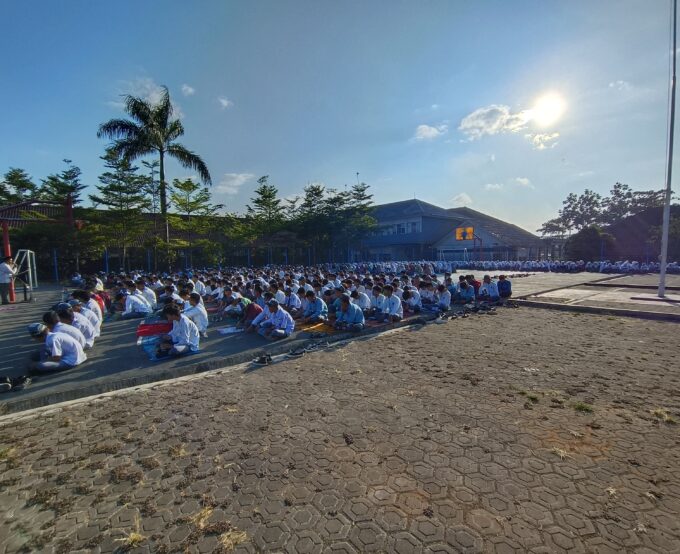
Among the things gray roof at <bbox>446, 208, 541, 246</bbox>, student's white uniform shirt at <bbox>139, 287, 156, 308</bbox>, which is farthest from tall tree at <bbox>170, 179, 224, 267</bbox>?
gray roof at <bbox>446, 208, 541, 246</bbox>

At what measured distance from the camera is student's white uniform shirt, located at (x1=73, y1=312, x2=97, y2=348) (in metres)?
7.48

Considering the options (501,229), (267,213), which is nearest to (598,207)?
(501,229)

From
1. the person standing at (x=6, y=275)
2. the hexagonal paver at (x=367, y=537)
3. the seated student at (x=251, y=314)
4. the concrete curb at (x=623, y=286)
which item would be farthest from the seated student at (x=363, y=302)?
the concrete curb at (x=623, y=286)

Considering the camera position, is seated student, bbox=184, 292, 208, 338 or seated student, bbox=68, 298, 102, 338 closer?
seated student, bbox=68, 298, 102, 338

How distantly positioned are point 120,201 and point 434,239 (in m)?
32.0

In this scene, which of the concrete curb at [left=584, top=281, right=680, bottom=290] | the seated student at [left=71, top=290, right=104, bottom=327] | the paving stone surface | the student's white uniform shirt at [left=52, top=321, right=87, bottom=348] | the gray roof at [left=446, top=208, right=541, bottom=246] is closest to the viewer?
the paving stone surface

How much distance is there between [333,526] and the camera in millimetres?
2729

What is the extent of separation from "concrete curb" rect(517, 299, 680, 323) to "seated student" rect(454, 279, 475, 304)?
6.51 ft

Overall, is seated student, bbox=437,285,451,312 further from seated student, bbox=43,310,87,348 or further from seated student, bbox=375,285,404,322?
seated student, bbox=43,310,87,348

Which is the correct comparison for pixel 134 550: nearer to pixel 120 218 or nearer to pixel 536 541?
pixel 536 541

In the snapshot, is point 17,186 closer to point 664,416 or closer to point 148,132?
point 148,132

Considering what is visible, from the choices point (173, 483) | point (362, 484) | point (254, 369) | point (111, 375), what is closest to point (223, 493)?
point (173, 483)

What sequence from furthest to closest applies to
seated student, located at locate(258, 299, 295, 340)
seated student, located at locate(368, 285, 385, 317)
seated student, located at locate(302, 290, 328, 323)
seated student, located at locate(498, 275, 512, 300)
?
seated student, located at locate(498, 275, 512, 300) < seated student, located at locate(368, 285, 385, 317) < seated student, located at locate(302, 290, 328, 323) < seated student, located at locate(258, 299, 295, 340)

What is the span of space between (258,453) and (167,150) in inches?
985
